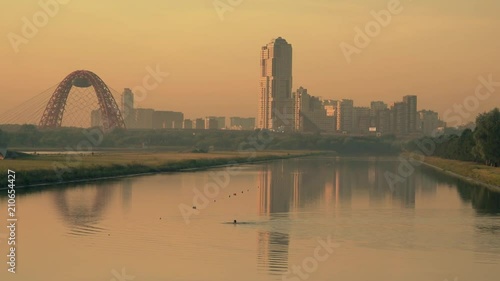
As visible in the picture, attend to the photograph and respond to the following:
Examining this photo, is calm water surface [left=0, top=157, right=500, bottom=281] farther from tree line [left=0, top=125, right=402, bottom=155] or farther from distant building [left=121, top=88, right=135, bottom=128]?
distant building [left=121, top=88, right=135, bottom=128]

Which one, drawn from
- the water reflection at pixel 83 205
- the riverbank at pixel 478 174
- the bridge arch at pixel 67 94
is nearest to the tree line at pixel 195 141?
the bridge arch at pixel 67 94

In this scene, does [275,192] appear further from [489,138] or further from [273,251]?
[489,138]

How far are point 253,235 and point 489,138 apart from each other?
43.9m

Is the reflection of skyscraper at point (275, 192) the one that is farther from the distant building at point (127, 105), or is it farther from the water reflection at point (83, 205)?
the distant building at point (127, 105)

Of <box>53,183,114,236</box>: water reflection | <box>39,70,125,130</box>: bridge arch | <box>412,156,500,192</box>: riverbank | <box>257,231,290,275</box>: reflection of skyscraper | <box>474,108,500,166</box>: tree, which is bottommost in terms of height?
<box>257,231,290,275</box>: reflection of skyscraper

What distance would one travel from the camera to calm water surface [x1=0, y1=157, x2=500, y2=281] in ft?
70.2

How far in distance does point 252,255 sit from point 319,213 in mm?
11860

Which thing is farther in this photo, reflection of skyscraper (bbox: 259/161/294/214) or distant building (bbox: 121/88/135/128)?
distant building (bbox: 121/88/135/128)

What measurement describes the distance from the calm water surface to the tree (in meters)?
19.9

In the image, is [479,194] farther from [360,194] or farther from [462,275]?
[462,275]

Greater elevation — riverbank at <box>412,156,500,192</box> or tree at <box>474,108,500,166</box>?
tree at <box>474,108,500,166</box>

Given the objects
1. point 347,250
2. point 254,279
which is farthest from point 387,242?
point 254,279

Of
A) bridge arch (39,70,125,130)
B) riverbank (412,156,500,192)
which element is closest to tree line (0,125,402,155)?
bridge arch (39,70,125,130)

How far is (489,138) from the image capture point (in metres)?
67.0
